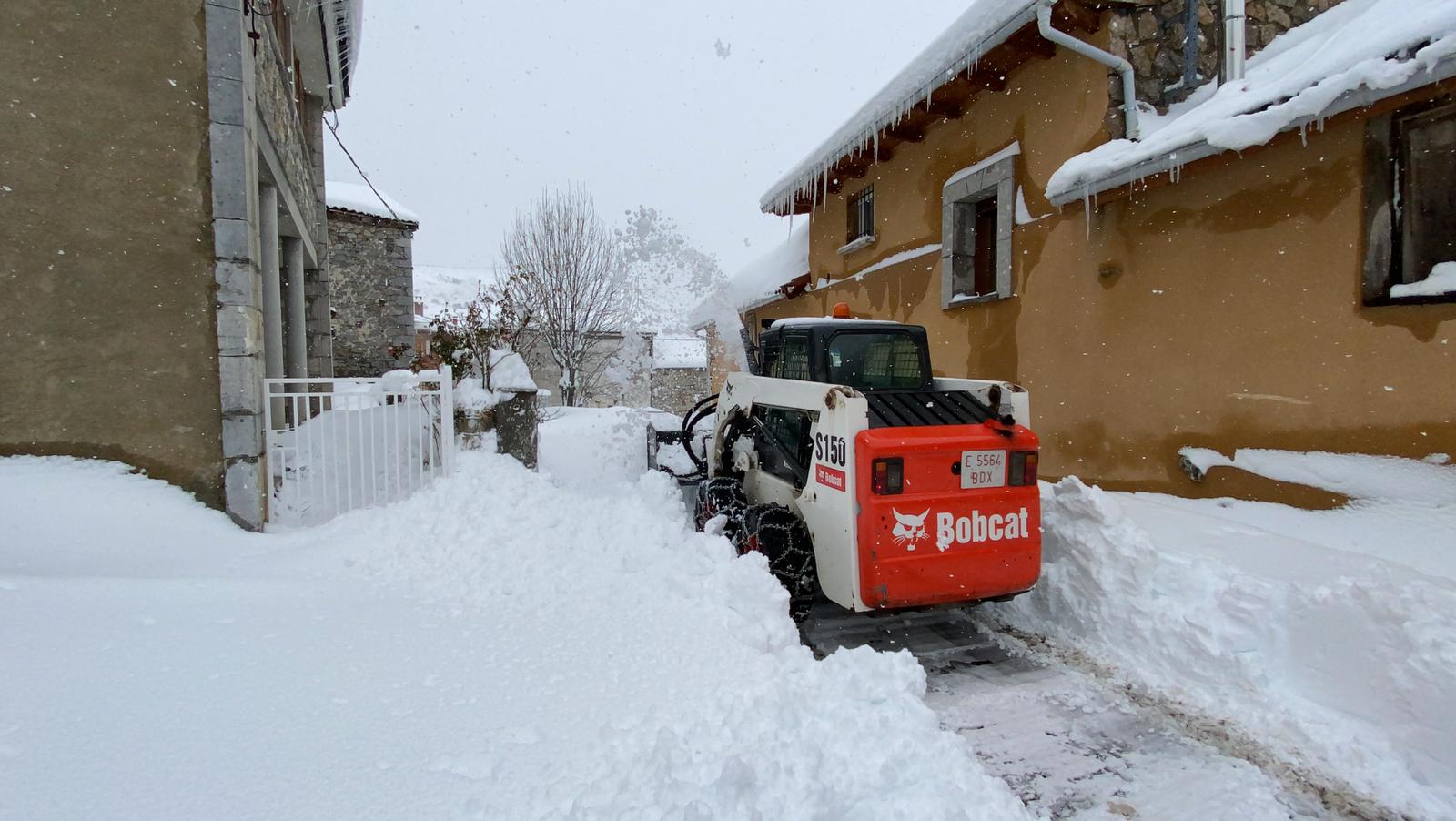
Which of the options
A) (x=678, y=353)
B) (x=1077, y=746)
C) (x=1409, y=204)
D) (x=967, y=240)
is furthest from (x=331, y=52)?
(x=678, y=353)

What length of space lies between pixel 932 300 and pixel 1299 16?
4090mm

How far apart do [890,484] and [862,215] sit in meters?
7.74

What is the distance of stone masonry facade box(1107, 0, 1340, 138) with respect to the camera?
5840 millimetres

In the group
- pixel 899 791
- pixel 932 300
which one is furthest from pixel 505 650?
pixel 932 300

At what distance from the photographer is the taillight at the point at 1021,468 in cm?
375

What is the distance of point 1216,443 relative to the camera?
16.2ft

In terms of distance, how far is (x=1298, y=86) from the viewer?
400 cm

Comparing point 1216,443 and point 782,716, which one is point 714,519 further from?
point 1216,443

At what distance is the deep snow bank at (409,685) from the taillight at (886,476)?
2.52ft

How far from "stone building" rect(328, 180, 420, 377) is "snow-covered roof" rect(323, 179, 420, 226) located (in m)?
0.02

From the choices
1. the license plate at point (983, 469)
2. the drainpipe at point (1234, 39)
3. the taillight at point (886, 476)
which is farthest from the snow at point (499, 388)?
the drainpipe at point (1234, 39)

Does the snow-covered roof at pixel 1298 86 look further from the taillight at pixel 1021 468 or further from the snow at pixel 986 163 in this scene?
the taillight at pixel 1021 468

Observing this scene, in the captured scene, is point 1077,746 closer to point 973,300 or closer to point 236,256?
point 236,256

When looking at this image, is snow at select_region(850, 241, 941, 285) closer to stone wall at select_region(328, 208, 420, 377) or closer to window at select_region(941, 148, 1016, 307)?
window at select_region(941, 148, 1016, 307)
